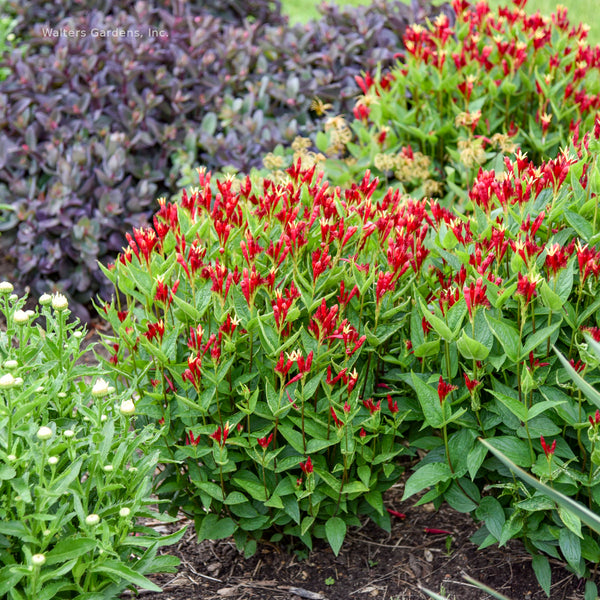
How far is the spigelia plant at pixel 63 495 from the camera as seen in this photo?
1779 mm

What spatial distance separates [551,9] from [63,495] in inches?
330

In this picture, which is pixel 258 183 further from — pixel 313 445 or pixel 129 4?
pixel 129 4

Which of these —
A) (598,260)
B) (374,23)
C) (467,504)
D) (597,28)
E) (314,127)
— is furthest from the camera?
(597,28)

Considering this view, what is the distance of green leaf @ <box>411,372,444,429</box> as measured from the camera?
2236 mm

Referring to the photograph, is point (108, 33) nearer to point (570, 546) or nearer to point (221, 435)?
point (221, 435)

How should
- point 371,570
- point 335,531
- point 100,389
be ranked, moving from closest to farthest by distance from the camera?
A: 1. point 100,389
2. point 335,531
3. point 371,570

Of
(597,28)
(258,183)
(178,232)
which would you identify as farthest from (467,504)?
(597,28)

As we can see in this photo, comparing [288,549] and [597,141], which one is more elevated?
[597,141]

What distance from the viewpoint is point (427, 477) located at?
2.27 m

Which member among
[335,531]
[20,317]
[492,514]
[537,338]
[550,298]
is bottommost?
[335,531]

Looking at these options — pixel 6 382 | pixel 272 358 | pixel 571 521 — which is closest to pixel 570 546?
pixel 571 521

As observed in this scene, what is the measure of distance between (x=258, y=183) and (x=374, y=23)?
8.41ft

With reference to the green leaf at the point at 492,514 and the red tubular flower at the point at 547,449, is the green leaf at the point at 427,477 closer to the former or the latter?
the green leaf at the point at 492,514

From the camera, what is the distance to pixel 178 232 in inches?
99.7
